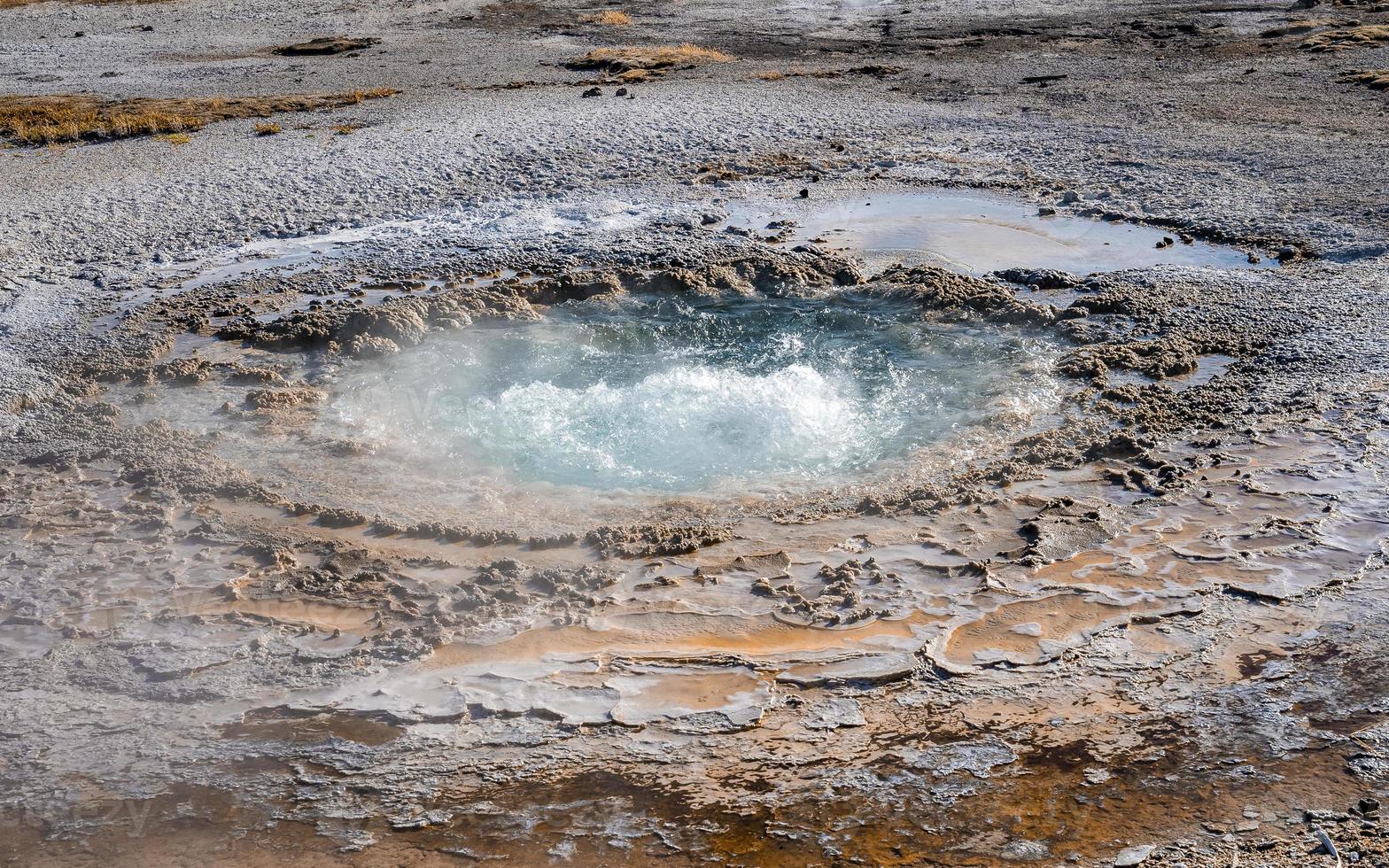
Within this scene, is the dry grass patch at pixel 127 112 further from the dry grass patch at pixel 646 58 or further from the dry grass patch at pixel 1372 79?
the dry grass patch at pixel 1372 79

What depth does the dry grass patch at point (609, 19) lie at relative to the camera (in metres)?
19.7

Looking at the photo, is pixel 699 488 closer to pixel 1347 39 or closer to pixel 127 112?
pixel 127 112

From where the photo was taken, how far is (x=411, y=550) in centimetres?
568

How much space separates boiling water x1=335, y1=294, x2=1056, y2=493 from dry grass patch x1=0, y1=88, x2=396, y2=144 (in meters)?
7.21

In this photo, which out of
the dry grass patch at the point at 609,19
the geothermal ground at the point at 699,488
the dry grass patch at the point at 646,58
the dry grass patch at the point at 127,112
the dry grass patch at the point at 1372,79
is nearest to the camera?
the geothermal ground at the point at 699,488

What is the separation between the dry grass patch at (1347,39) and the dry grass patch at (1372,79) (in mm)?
1619

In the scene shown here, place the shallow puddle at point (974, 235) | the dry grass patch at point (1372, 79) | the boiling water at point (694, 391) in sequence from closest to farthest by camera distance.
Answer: the boiling water at point (694, 391) → the shallow puddle at point (974, 235) → the dry grass patch at point (1372, 79)

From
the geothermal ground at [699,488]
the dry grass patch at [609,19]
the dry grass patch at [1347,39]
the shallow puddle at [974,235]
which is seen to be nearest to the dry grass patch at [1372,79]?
the geothermal ground at [699,488]

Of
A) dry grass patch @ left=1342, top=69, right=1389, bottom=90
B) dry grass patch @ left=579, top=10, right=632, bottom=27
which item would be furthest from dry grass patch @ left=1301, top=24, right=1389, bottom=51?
dry grass patch @ left=579, top=10, right=632, bottom=27

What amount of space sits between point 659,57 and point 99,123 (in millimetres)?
7566

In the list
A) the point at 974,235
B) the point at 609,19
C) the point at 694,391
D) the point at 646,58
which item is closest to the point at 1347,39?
the point at 974,235

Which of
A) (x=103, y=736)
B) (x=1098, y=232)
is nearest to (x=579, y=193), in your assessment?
(x=1098, y=232)

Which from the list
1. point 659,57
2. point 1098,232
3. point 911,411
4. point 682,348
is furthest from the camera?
point 659,57

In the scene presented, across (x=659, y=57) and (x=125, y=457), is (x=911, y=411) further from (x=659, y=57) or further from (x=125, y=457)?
(x=659, y=57)
